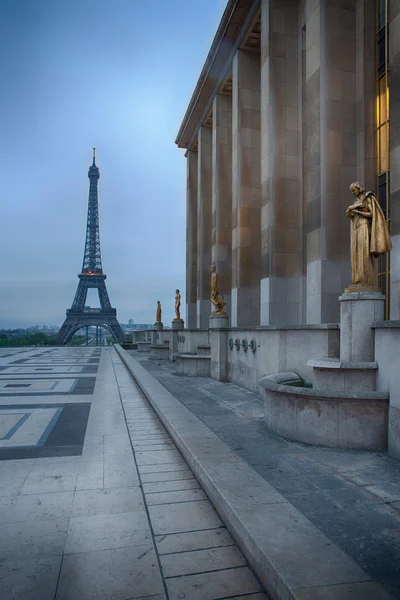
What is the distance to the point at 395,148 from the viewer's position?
43.0ft

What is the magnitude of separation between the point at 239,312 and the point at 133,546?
63.1ft

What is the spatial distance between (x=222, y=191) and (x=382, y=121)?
14.5 metres

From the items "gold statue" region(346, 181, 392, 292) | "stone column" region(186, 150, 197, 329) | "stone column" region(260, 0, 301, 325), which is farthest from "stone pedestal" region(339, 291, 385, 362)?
"stone column" region(186, 150, 197, 329)

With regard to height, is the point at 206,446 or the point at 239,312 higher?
the point at 239,312

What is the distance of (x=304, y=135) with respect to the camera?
19.4 meters

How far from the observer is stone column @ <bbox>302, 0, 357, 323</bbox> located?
1546cm

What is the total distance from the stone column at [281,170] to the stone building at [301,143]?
0.16ft

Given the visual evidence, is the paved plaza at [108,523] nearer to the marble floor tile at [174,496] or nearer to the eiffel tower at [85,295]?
the marble floor tile at [174,496]

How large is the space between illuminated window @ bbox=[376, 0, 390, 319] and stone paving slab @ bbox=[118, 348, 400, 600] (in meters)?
8.85

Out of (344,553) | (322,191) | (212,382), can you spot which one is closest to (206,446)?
(344,553)

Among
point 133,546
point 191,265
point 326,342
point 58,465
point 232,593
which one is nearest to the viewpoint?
point 232,593

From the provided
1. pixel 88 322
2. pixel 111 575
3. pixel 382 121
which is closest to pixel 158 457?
pixel 111 575

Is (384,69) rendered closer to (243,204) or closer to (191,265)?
(243,204)

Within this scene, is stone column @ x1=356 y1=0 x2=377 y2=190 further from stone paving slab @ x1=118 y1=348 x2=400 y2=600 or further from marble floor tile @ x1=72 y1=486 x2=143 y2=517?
→ marble floor tile @ x1=72 y1=486 x2=143 y2=517
